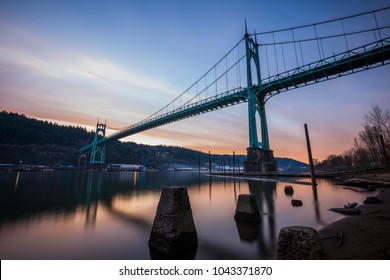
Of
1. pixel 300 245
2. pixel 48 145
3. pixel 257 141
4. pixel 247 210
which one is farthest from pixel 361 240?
pixel 48 145

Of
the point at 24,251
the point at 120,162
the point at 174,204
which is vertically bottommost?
the point at 24,251

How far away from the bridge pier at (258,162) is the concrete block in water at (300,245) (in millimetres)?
28639

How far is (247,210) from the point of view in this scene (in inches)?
296

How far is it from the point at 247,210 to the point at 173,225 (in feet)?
14.0

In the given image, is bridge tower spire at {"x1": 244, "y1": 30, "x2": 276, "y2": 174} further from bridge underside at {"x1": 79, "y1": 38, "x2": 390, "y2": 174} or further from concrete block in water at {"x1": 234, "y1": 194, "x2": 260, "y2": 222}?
concrete block in water at {"x1": 234, "y1": 194, "x2": 260, "y2": 222}

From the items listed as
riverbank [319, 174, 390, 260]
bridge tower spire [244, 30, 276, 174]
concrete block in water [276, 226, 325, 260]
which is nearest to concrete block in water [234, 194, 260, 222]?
riverbank [319, 174, 390, 260]

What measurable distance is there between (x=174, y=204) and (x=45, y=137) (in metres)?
136

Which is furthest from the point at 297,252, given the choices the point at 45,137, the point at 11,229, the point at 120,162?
the point at 45,137

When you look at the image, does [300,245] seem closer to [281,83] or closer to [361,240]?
[361,240]

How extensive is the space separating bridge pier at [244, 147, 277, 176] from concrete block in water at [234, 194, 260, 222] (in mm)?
23548

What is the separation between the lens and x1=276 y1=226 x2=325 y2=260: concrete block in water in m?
2.46

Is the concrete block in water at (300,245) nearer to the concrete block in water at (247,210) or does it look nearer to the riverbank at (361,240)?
the riverbank at (361,240)
